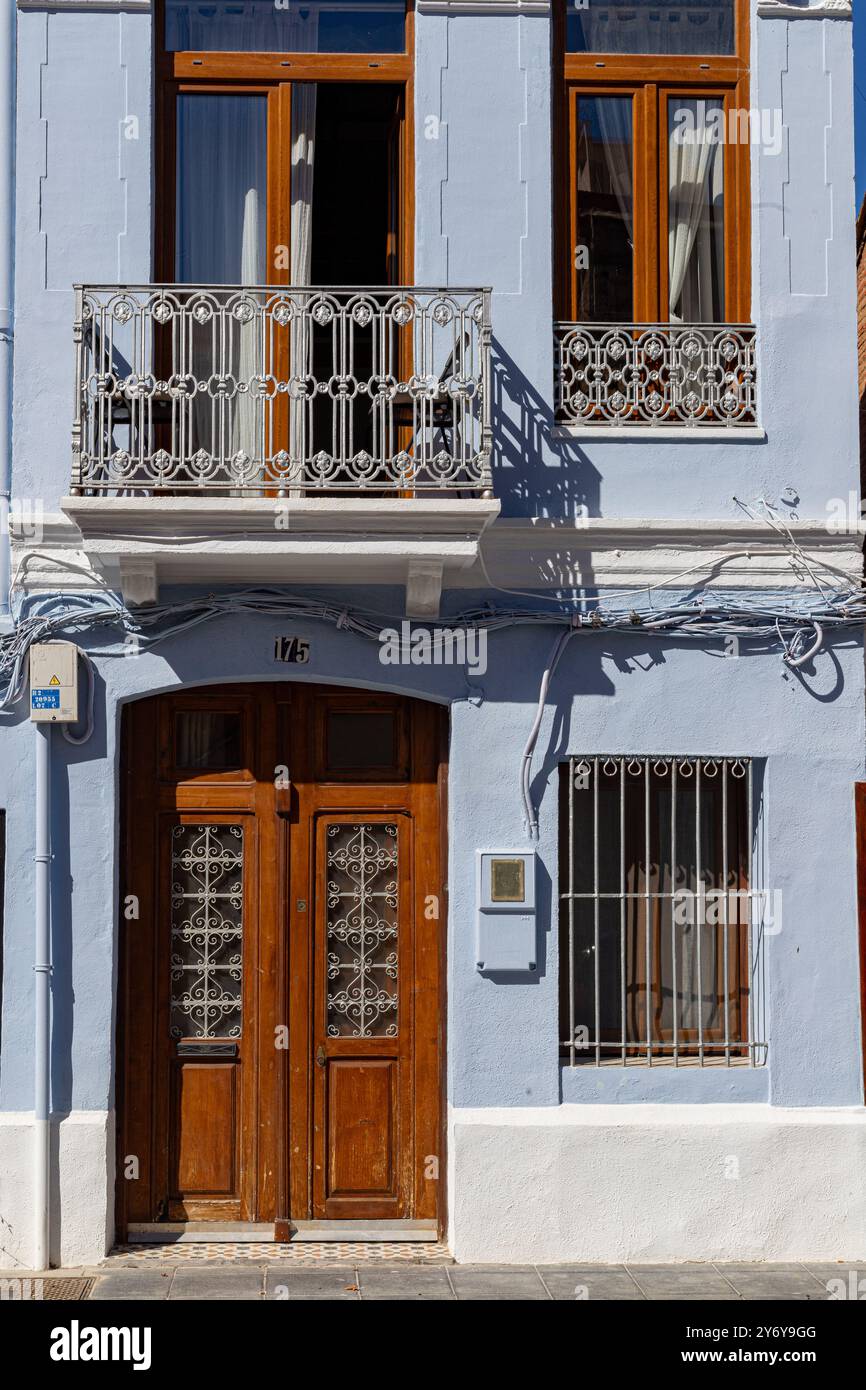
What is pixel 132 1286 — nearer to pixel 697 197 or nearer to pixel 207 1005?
pixel 207 1005

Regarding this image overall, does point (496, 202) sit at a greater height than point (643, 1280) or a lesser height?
greater

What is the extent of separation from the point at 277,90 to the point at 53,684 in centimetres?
350

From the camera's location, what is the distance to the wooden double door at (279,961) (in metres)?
7.88

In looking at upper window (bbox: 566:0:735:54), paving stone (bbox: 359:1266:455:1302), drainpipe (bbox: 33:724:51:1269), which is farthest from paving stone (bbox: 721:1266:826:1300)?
upper window (bbox: 566:0:735:54)

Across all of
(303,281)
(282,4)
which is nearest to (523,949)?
(303,281)

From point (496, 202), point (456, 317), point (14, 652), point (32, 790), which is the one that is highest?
Result: point (496, 202)

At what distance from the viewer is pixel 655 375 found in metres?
8.04

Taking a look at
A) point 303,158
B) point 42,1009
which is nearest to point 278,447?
→ point 303,158

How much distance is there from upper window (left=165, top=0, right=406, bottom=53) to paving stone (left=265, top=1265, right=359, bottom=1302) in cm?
646

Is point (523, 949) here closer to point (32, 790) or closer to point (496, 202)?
point (32, 790)

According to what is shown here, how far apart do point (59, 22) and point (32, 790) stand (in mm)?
4107

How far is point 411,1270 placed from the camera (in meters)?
7.42

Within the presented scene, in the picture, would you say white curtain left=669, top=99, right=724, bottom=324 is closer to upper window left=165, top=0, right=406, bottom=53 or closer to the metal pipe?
upper window left=165, top=0, right=406, bottom=53

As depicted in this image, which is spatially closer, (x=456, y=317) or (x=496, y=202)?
(x=456, y=317)
